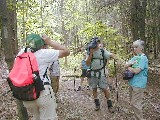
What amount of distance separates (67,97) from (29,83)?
697cm

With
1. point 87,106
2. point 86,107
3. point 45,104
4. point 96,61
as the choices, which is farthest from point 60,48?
point 87,106

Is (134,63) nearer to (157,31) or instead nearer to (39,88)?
(39,88)

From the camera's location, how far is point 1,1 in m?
5.25

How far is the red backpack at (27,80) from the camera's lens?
14.8ft

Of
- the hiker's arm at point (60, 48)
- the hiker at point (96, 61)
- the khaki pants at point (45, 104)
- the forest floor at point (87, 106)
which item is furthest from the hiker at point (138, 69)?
the khaki pants at point (45, 104)

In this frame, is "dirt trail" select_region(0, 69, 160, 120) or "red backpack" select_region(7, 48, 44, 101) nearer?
"red backpack" select_region(7, 48, 44, 101)

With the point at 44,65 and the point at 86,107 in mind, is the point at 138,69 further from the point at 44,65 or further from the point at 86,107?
the point at 86,107

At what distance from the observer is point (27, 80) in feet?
14.7

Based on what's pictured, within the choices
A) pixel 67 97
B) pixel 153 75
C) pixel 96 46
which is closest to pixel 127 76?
pixel 96 46

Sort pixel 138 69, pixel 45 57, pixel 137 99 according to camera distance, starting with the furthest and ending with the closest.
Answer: pixel 137 99 → pixel 138 69 → pixel 45 57

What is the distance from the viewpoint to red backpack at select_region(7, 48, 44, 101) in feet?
14.8

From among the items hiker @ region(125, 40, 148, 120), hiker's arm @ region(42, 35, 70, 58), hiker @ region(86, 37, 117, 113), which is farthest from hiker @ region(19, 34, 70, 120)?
hiker @ region(86, 37, 117, 113)

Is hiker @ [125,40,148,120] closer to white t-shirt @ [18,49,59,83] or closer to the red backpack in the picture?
white t-shirt @ [18,49,59,83]

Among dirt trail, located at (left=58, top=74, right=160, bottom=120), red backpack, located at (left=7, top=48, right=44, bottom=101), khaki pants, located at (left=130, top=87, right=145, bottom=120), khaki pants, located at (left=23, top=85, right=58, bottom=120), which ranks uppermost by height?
red backpack, located at (left=7, top=48, right=44, bottom=101)
